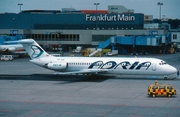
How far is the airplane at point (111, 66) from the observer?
6188cm

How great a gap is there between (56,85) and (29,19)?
85.9 metres

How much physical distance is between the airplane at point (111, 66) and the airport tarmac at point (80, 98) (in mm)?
1375

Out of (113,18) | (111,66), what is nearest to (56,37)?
(113,18)

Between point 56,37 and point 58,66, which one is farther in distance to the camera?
point 56,37

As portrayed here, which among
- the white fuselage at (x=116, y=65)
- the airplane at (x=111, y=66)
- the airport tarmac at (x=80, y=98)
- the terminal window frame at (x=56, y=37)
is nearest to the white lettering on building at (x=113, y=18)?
→ the terminal window frame at (x=56, y=37)

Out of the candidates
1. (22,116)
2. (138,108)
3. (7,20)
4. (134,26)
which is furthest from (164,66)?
(7,20)

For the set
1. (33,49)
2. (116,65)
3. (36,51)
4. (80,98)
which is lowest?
(80,98)

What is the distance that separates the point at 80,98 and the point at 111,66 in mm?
17829

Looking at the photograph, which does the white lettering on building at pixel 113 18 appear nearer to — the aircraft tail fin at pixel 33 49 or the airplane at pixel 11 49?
the airplane at pixel 11 49

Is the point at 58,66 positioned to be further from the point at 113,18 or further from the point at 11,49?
the point at 113,18

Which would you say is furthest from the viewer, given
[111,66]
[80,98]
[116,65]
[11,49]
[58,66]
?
[11,49]

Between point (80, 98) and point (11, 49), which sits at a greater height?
point (11, 49)

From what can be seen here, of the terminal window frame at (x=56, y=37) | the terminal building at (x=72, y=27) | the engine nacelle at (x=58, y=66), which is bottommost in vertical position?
the engine nacelle at (x=58, y=66)

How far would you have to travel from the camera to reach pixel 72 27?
139 metres
